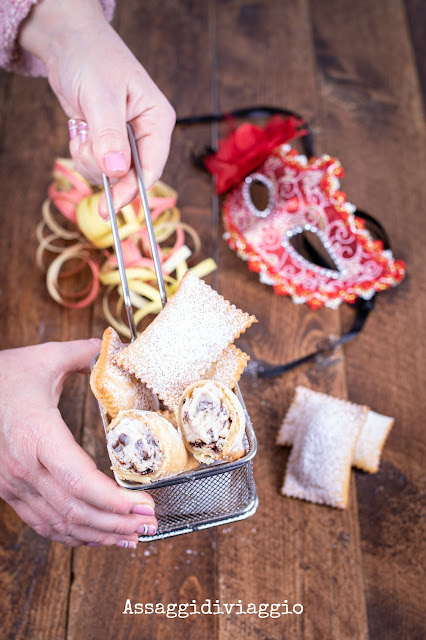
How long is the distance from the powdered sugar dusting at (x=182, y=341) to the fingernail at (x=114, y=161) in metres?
0.23

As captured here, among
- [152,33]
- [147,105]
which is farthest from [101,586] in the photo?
[152,33]

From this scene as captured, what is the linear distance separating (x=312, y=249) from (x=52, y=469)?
2.42 feet

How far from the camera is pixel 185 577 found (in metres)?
0.97

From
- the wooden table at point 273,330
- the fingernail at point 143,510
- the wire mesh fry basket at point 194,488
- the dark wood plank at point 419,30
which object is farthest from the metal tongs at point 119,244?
the dark wood plank at point 419,30

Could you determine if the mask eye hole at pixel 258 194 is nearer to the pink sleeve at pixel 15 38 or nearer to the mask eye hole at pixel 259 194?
the mask eye hole at pixel 259 194

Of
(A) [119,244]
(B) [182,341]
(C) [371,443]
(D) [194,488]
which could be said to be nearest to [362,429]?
(C) [371,443]

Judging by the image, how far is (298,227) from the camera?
1219mm

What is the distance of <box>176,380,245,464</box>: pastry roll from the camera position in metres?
0.70

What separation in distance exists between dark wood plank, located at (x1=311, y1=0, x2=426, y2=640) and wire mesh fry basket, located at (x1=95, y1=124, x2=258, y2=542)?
272 mm

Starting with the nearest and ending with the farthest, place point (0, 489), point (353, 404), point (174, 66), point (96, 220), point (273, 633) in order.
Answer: point (0, 489)
point (273, 633)
point (353, 404)
point (96, 220)
point (174, 66)

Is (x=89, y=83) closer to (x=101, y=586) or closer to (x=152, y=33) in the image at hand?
(x=152, y=33)

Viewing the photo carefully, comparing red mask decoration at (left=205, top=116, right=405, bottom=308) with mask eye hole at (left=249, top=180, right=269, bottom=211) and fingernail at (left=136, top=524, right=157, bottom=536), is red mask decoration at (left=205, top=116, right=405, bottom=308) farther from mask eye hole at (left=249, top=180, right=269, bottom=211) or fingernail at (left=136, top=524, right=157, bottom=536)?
fingernail at (left=136, top=524, right=157, bottom=536)

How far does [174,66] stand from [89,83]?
0.61 meters

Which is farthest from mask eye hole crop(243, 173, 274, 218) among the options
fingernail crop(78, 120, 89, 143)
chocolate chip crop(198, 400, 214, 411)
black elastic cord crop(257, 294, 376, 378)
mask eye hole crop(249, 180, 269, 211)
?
chocolate chip crop(198, 400, 214, 411)
